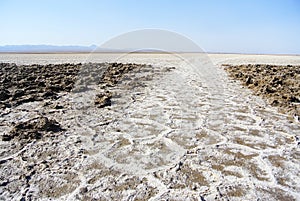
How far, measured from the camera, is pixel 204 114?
184 inches

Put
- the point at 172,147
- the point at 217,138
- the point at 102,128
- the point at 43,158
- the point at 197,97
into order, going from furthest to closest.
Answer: the point at 197,97
the point at 102,128
the point at 217,138
the point at 172,147
the point at 43,158

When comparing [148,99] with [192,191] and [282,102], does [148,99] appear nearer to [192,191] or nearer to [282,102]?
[282,102]

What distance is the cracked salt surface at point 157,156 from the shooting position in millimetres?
2283

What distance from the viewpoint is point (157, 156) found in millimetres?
2951

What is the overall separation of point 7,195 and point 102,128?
178 centimetres

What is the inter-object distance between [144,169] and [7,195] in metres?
1.16

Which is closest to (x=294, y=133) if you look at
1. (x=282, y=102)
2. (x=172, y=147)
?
(x=172, y=147)

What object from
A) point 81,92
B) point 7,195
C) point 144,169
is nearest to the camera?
point 7,195

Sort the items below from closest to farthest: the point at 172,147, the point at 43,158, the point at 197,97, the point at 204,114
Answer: the point at 43,158 < the point at 172,147 < the point at 204,114 < the point at 197,97

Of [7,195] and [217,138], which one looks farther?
[217,138]

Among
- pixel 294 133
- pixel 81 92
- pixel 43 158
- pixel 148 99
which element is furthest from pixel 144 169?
pixel 81 92

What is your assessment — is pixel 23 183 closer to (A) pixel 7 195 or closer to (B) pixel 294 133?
(A) pixel 7 195

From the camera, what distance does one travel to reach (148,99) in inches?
233

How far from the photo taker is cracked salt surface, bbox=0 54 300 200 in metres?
2.28
